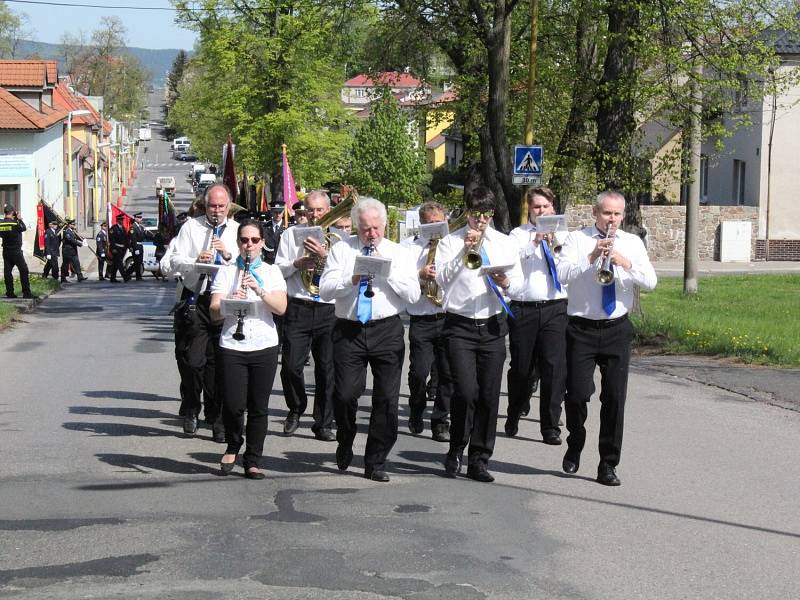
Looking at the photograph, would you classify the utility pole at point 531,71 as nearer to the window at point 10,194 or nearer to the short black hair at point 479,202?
the short black hair at point 479,202

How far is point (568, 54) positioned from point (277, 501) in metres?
20.9

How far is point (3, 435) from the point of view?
10766 mm

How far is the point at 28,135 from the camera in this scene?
2057 inches

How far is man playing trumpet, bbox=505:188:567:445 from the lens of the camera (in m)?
10.3

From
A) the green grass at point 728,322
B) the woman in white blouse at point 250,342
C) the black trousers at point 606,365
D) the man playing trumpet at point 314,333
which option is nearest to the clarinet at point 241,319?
the woman in white blouse at point 250,342

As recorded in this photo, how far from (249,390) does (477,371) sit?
1520mm

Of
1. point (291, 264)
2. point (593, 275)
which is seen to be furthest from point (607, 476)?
point (291, 264)

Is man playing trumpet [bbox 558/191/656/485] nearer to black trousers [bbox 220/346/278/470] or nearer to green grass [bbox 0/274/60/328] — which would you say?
black trousers [bbox 220/346/278/470]

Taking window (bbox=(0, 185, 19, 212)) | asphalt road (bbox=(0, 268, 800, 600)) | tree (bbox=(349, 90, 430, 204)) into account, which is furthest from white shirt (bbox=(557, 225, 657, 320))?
tree (bbox=(349, 90, 430, 204))

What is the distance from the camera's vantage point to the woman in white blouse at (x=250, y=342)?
8711 mm

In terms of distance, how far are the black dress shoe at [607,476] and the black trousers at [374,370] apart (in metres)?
1.39

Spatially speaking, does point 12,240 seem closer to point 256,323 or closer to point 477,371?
point 256,323

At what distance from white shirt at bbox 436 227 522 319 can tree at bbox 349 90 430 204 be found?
64941 millimetres

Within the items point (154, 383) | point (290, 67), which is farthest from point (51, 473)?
point (290, 67)
